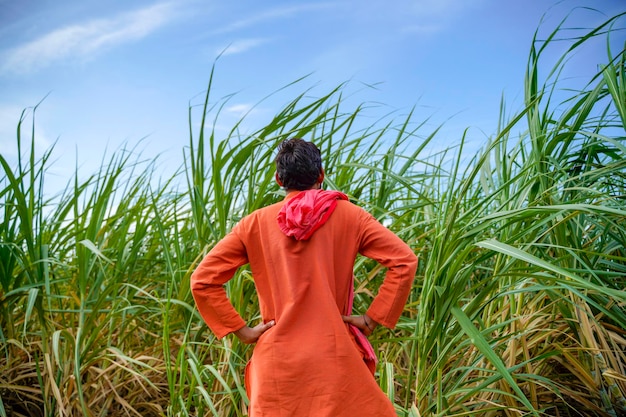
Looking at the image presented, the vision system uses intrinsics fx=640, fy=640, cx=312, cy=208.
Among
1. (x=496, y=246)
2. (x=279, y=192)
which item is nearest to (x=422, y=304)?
(x=496, y=246)

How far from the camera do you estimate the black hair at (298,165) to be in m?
1.70

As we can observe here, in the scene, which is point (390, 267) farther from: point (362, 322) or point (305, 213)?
point (305, 213)

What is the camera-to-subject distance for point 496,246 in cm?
157

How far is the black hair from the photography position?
1696 millimetres

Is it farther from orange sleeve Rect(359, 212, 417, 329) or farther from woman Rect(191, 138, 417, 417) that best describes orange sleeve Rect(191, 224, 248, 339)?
orange sleeve Rect(359, 212, 417, 329)

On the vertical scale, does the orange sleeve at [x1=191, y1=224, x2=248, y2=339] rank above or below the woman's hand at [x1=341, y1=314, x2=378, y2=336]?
above

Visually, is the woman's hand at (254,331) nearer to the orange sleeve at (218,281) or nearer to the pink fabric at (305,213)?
the orange sleeve at (218,281)

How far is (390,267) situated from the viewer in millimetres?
1674

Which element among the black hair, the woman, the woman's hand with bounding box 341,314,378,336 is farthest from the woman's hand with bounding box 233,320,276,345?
the black hair

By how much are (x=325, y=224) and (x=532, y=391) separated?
99cm

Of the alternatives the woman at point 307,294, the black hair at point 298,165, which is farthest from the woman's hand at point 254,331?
the black hair at point 298,165

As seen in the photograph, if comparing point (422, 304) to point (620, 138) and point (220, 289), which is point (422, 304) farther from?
point (620, 138)

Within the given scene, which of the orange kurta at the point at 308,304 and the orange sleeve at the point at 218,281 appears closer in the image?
the orange kurta at the point at 308,304

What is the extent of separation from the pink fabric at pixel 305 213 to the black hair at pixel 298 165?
0.06m
